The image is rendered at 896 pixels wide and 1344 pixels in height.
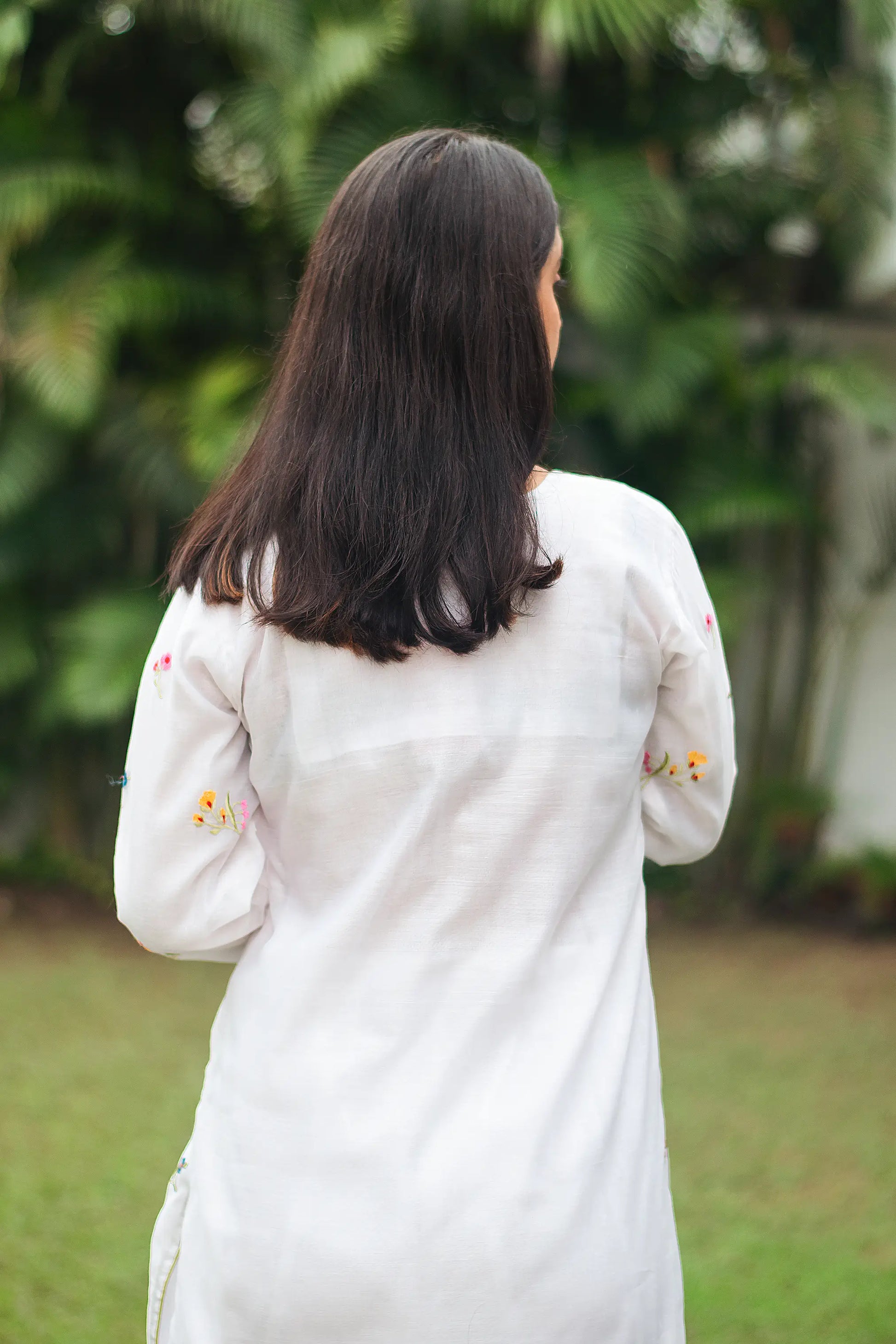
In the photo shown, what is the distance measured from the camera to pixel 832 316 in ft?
18.6

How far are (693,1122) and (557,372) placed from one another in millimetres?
3051

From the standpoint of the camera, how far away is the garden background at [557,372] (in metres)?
4.50

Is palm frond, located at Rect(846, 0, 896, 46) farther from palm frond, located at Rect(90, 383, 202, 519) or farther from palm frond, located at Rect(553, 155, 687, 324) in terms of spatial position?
palm frond, located at Rect(90, 383, 202, 519)

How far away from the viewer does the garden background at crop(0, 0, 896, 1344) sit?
4.50 metres

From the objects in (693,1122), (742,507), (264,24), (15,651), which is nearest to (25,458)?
(15,651)

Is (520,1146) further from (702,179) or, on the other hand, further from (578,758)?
(702,179)

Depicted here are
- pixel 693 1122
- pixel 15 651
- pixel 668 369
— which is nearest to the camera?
pixel 693 1122

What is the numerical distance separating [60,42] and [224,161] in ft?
2.72

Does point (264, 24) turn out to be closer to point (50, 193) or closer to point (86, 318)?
point (50, 193)

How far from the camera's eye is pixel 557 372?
5.40 meters

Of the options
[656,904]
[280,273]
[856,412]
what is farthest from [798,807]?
[280,273]

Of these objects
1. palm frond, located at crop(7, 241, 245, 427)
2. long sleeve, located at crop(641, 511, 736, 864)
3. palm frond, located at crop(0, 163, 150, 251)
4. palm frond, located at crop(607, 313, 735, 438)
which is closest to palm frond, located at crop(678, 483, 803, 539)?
palm frond, located at crop(607, 313, 735, 438)

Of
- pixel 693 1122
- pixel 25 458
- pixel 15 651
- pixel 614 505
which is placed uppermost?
pixel 614 505

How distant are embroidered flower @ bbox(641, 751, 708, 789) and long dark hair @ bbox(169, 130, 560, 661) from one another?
313mm
